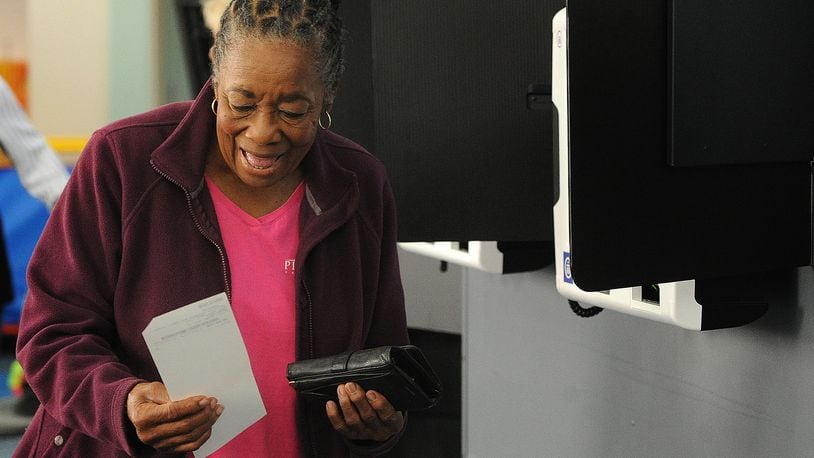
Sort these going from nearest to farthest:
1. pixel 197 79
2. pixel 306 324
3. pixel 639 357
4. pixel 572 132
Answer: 1. pixel 572 132
2. pixel 306 324
3. pixel 639 357
4. pixel 197 79

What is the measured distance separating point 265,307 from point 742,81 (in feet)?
1.94

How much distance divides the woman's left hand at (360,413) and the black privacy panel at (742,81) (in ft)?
1.42

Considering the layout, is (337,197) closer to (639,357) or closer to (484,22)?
(484,22)

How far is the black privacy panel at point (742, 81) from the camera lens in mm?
1001

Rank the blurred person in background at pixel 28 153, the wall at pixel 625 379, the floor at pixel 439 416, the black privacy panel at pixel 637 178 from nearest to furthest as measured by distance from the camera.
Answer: the black privacy panel at pixel 637 178 < the wall at pixel 625 379 < the blurred person in background at pixel 28 153 < the floor at pixel 439 416

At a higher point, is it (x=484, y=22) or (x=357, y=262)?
(x=484, y=22)

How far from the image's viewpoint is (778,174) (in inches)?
42.0

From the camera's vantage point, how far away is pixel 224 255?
1141mm

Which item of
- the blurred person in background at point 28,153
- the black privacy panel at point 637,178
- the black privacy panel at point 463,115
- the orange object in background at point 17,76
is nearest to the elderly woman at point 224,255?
the black privacy panel at point 463,115

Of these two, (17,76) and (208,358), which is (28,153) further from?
(17,76)

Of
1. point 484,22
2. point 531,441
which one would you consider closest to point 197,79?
point 531,441

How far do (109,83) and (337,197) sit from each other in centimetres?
438

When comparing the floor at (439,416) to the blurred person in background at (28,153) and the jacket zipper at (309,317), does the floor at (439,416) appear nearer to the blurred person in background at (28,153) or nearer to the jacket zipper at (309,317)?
the blurred person in background at (28,153)

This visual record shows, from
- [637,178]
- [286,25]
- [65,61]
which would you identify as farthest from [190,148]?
[65,61]
